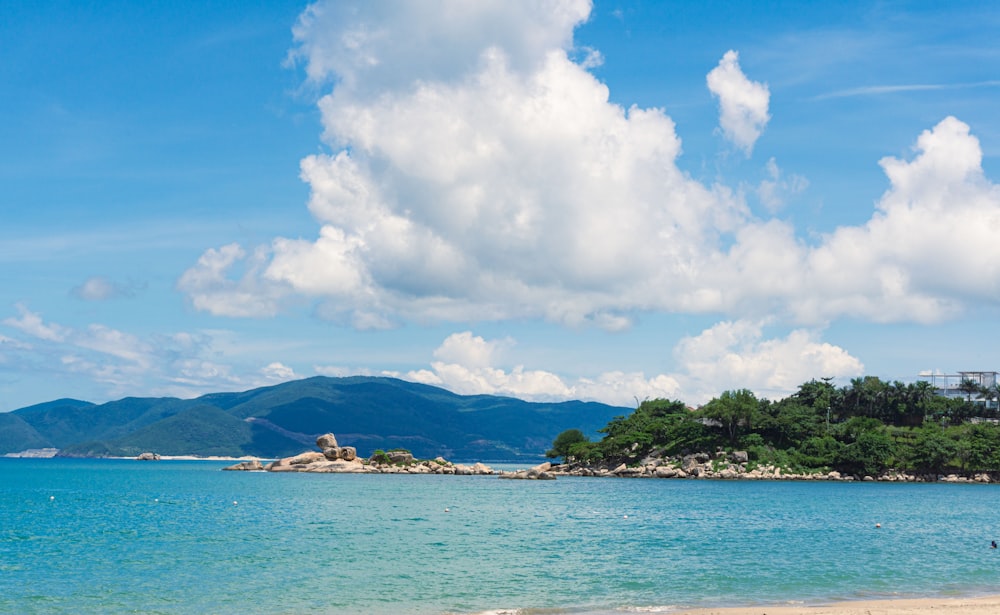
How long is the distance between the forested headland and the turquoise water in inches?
2267

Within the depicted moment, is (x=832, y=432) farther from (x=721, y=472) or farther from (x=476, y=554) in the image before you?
(x=476, y=554)

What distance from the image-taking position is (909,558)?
52.1 meters

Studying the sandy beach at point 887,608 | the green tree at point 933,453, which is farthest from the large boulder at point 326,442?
the sandy beach at point 887,608

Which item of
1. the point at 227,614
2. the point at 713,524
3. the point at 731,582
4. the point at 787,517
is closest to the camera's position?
the point at 227,614

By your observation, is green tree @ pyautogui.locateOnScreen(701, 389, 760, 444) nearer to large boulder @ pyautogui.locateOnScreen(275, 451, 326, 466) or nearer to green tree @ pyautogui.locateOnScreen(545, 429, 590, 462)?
green tree @ pyautogui.locateOnScreen(545, 429, 590, 462)

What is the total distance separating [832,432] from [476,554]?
13533 cm

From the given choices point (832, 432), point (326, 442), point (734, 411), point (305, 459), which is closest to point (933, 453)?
point (832, 432)

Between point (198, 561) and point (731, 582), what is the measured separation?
3063 centimetres

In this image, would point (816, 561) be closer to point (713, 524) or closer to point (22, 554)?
point (713, 524)

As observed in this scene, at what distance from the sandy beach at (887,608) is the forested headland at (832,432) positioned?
13100cm

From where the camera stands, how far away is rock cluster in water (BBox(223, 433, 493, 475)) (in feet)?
616

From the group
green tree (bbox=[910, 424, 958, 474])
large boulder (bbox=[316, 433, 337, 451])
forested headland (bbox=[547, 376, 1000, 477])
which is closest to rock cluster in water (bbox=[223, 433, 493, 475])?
large boulder (bbox=[316, 433, 337, 451])

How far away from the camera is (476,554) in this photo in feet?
172

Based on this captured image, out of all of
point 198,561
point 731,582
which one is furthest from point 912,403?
point 198,561
